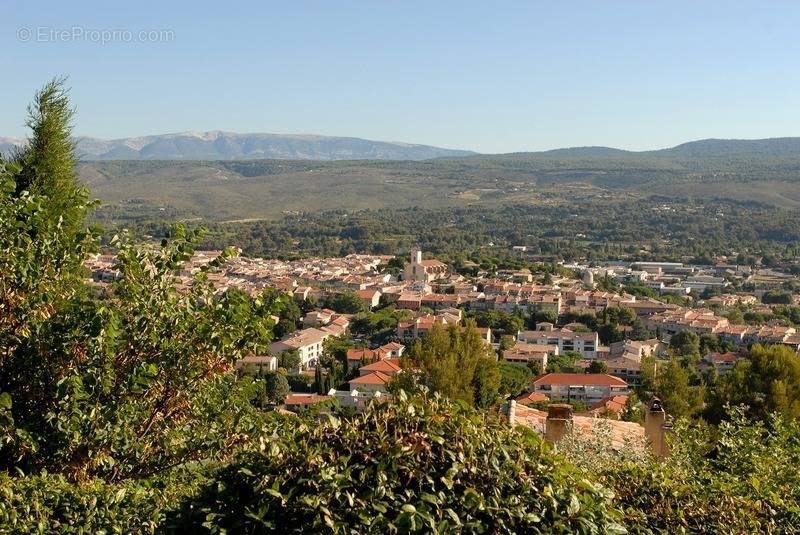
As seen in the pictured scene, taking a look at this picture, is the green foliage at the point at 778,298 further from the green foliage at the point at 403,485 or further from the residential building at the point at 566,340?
the green foliage at the point at 403,485

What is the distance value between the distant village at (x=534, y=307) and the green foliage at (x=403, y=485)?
432 inches

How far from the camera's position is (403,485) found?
2787 millimetres

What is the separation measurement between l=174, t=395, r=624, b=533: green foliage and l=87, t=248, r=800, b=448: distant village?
11.0 meters

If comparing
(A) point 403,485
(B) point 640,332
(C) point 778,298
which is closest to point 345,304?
(B) point 640,332

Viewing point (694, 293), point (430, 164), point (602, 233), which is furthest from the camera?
point (430, 164)

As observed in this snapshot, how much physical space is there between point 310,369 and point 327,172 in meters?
127

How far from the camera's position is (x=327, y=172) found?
157000 millimetres

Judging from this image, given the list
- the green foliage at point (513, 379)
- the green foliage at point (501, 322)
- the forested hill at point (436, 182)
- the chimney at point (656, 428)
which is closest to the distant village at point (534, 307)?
the green foliage at point (513, 379)

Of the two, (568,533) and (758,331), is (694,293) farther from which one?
(568,533)

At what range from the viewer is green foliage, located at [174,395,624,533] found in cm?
271

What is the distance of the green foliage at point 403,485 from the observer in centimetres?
271

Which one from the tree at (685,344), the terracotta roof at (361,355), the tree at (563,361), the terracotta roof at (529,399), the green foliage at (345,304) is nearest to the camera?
the terracotta roof at (529,399)

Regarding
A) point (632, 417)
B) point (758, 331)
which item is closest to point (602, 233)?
point (758, 331)

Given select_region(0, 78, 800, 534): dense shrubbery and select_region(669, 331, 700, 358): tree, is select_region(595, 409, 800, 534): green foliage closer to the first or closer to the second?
select_region(0, 78, 800, 534): dense shrubbery
